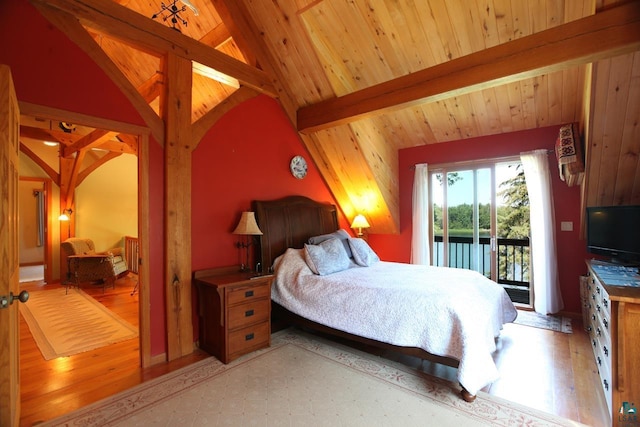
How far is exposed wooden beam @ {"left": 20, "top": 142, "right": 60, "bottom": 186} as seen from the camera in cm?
633

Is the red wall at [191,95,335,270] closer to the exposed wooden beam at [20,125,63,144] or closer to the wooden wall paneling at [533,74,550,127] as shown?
the wooden wall paneling at [533,74,550,127]

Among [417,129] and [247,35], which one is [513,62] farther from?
[247,35]

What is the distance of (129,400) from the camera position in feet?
7.42

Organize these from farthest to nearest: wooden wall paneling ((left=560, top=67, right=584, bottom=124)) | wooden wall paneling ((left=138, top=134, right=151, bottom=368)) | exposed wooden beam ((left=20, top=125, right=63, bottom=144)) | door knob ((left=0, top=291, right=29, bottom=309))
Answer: exposed wooden beam ((left=20, top=125, right=63, bottom=144)), wooden wall paneling ((left=560, top=67, right=584, bottom=124)), wooden wall paneling ((left=138, top=134, right=151, bottom=368)), door knob ((left=0, top=291, right=29, bottom=309))

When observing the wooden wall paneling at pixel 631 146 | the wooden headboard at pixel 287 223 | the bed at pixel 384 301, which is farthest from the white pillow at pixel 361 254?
the wooden wall paneling at pixel 631 146

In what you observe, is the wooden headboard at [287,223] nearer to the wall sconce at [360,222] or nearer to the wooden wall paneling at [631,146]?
the wall sconce at [360,222]

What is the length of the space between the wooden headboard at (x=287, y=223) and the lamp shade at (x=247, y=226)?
30cm

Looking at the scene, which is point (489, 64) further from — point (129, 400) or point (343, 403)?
point (129, 400)

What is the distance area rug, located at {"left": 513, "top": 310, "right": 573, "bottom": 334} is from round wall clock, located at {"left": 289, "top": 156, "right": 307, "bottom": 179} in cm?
337

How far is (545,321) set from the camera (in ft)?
12.6

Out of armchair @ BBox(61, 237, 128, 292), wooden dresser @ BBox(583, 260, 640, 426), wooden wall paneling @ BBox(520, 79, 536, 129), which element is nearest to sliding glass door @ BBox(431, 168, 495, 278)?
wooden wall paneling @ BBox(520, 79, 536, 129)

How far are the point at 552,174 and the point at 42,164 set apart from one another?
9204 millimetres

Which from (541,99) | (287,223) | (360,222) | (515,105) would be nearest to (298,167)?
(287,223)

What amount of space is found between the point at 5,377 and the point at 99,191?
6972mm
